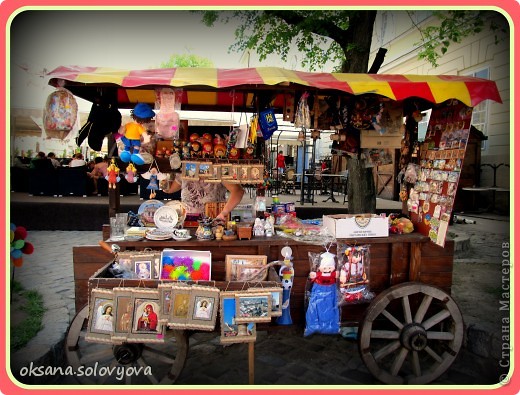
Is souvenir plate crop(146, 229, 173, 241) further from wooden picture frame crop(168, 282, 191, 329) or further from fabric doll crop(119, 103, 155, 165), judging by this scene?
fabric doll crop(119, 103, 155, 165)

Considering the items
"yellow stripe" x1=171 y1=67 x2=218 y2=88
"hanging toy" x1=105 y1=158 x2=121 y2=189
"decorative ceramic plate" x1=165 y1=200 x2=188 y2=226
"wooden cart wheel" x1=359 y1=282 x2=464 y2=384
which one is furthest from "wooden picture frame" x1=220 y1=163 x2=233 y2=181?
"wooden cart wheel" x1=359 y1=282 x2=464 y2=384

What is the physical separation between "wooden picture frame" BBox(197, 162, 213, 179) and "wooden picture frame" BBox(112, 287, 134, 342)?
1448 millimetres

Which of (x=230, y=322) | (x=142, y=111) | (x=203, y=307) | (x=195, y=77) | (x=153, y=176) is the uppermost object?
(x=195, y=77)

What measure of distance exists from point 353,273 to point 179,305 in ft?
4.88

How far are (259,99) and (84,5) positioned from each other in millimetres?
1737

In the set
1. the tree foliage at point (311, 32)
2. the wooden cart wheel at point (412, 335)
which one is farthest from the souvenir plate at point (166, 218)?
the tree foliage at point (311, 32)

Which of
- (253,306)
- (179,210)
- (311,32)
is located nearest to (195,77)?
(179,210)

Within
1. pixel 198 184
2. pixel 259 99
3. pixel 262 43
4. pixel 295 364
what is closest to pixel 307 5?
pixel 259 99

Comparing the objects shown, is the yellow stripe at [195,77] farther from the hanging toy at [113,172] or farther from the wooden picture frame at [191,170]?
the hanging toy at [113,172]

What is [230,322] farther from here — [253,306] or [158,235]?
[158,235]

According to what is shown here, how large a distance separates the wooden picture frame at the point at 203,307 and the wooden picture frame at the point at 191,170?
1383mm

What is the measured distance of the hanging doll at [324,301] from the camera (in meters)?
3.05

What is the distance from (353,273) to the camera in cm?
318

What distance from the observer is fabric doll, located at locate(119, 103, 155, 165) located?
3.69m
